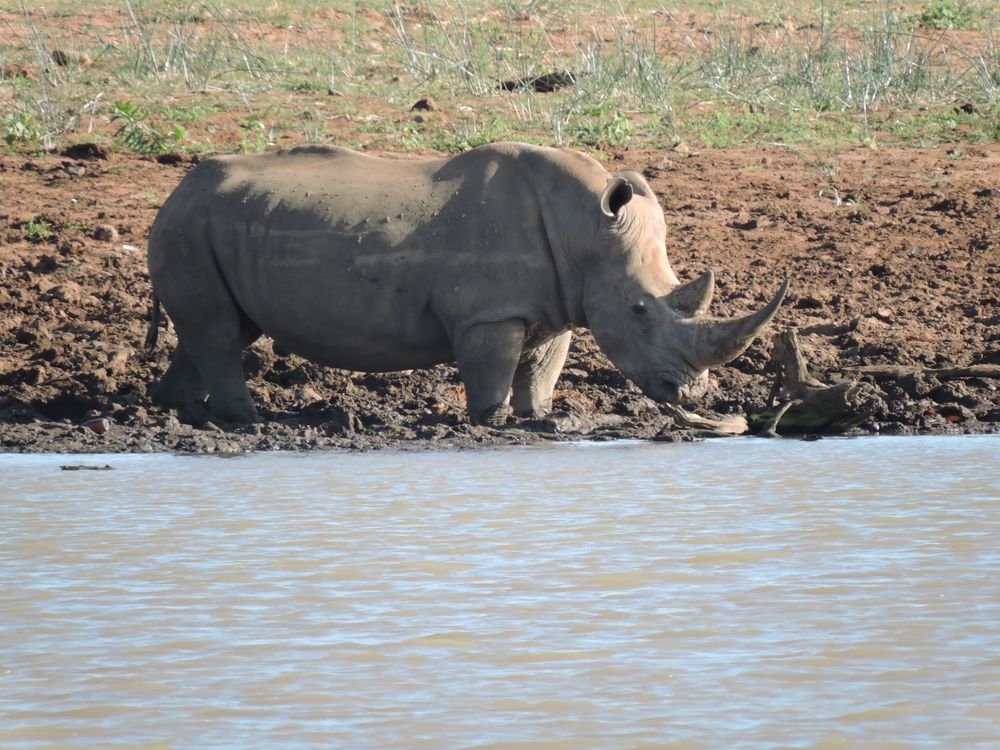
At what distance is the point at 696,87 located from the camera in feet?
48.9

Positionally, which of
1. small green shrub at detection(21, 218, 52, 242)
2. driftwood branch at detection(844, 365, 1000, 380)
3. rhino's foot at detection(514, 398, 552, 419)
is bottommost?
rhino's foot at detection(514, 398, 552, 419)

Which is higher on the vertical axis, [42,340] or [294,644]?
[294,644]

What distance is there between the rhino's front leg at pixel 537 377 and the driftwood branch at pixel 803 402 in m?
0.97

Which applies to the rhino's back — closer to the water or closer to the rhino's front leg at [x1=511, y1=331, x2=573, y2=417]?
the rhino's front leg at [x1=511, y1=331, x2=573, y2=417]

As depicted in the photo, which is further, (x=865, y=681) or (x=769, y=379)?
(x=769, y=379)

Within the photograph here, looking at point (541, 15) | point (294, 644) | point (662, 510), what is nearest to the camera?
point (294, 644)

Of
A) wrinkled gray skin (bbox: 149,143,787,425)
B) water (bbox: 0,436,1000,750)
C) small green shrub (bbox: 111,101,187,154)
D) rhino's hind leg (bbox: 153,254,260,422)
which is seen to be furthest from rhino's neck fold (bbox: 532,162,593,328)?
small green shrub (bbox: 111,101,187,154)

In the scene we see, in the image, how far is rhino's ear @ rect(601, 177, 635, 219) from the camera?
316 inches

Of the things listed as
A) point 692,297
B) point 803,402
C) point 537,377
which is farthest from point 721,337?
point 537,377

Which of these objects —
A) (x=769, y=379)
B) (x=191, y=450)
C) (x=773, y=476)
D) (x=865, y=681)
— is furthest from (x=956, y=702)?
(x=769, y=379)

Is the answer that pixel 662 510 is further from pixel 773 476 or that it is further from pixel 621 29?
pixel 621 29

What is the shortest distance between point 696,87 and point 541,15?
4782mm

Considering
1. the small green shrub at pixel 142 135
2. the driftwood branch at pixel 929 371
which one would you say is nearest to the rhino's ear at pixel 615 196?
the driftwood branch at pixel 929 371

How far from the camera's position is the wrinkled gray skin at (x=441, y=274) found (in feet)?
26.5
